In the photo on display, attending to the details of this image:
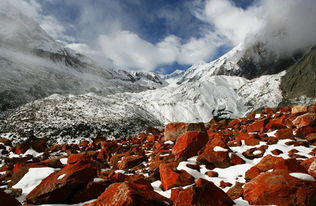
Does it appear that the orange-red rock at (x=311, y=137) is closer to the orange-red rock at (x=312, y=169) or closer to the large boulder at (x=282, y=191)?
the orange-red rock at (x=312, y=169)

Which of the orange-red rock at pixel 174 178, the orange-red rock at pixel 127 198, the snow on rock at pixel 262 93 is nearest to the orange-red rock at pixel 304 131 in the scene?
the orange-red rock at pixel 174 178

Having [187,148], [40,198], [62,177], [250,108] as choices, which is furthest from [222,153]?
[250,108]

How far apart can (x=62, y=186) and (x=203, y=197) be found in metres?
4.52

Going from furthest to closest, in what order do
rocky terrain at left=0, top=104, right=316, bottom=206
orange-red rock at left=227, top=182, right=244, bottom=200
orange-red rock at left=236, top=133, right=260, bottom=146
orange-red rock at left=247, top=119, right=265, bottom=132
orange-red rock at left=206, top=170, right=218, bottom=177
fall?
orange-red rock at left=247, top=119, right=265, bottom=132 < orange-red rock at left=236, top=133, right=260, bottom=146 < orange-red rock at left=206, top=170, right=218, bottom=177 < orange-red rock at left=227, top=182, right=244, bottom=200 < rocky terrain at left=0, top=104, right=316, bottom=206

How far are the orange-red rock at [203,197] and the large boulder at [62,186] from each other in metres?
3.44

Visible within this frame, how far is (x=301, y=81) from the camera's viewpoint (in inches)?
4707

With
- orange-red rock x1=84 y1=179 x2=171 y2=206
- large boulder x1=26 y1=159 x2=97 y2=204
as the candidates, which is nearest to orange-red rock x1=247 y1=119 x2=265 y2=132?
orange-red rock x1=84 y1=179 x2=171 y2=206

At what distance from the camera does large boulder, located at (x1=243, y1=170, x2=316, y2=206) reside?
532 cm

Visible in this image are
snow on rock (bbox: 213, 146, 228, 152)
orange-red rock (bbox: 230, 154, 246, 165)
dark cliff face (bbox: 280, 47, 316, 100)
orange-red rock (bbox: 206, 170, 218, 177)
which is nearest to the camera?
orange-red rock (bbox: 206, 170, 218, 177)

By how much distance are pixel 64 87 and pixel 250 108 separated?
120244 mm

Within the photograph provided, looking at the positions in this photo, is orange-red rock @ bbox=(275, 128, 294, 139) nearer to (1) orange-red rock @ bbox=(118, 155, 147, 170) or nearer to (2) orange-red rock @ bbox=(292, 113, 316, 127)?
(2) orange-red rock @ bbox=(292, 113, 316, 127)

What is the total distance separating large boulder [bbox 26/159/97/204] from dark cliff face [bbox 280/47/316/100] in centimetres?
12402

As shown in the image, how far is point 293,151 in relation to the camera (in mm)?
9805

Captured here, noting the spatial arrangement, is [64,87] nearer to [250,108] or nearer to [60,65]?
[60,65]
